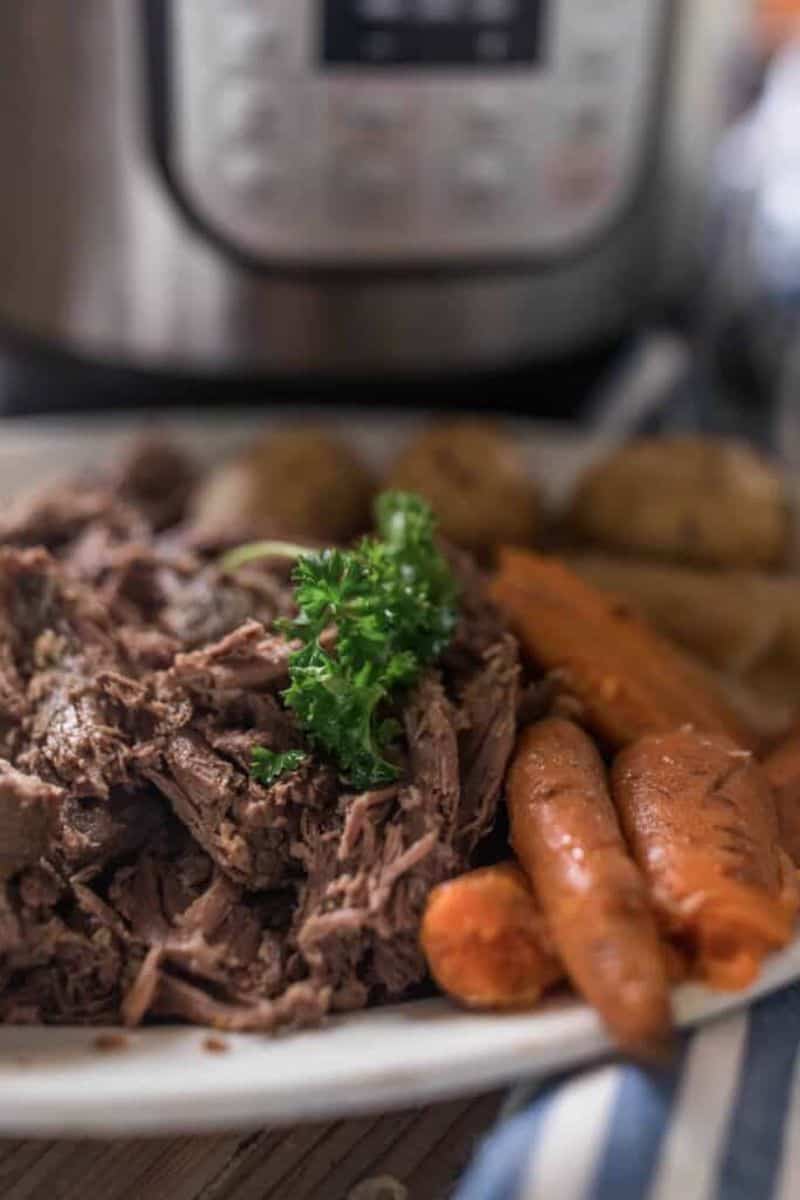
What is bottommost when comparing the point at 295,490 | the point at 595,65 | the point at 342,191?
the point at 295,490

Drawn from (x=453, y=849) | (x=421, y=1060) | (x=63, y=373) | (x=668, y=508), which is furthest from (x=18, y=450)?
(x=421, y=1060)

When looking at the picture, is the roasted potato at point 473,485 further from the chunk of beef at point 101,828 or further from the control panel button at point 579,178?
the chunk of beef at point 101,828

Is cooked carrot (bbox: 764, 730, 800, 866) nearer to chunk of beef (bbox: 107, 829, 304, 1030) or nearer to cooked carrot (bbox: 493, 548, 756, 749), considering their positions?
cooked carrot (bbox: 493, 548, 756, 749)

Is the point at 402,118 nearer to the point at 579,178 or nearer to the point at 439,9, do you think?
the point at 439,9

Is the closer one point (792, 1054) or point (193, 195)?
point (792, 1054)

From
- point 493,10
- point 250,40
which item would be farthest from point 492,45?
point 250,40

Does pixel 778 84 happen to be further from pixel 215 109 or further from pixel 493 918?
pixel 493 918
